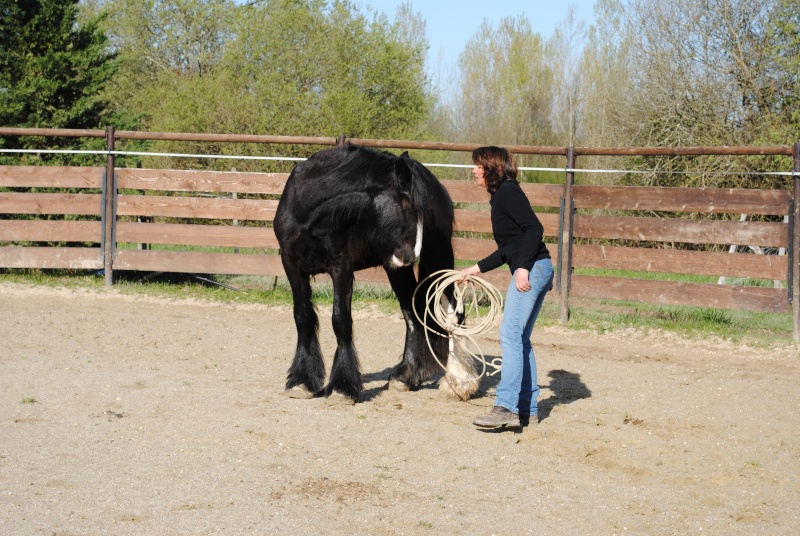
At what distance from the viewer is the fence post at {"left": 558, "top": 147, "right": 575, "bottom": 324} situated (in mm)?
10133

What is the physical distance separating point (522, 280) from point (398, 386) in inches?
66.9

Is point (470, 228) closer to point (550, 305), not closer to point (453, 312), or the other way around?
point (550, 305)

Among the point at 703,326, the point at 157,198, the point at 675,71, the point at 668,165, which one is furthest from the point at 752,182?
the point at 157,198

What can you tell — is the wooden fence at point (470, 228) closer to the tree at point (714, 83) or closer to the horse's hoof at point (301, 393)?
the horse's hoof at point (301, 393)

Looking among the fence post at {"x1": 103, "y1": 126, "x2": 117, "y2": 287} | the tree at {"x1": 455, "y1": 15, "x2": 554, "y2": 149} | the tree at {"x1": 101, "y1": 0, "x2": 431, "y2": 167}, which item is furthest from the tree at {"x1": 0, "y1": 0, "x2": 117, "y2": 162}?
the tree at {"x1": 455, "y1": 15, "x2": 554, "y2": 149}

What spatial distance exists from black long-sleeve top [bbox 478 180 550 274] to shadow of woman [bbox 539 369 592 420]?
1.20 metres

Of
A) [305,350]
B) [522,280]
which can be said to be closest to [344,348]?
[305,350]

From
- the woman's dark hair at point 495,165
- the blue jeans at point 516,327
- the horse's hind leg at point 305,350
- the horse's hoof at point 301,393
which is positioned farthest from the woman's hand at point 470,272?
the horse's hoof at point 301,393

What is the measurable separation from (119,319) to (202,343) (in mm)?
1559

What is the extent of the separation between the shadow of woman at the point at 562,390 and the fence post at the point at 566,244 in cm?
255

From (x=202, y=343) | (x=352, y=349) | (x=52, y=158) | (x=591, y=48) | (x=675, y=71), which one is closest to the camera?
(x=352, y=349)

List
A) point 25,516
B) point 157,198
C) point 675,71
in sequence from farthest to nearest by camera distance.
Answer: point 675,71 < point 157,198 < point 25,516

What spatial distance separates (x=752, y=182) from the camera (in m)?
15.4

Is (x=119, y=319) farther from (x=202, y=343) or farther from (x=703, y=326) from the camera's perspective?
(x=703, y=326)
